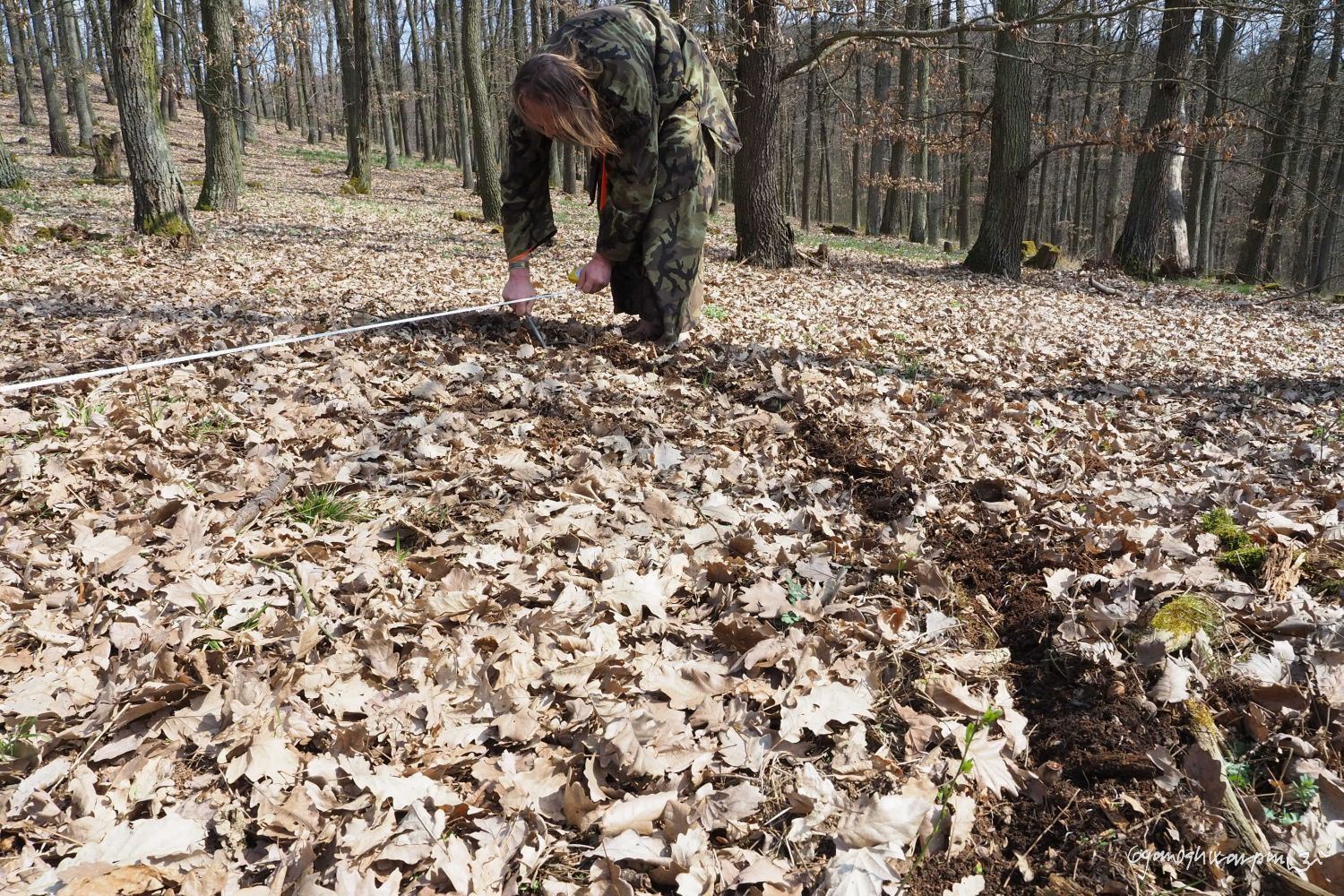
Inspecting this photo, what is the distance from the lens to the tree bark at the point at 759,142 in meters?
8.68

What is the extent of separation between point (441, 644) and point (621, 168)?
303 cm

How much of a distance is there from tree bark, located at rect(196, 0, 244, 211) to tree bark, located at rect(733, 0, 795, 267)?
7.85 meters

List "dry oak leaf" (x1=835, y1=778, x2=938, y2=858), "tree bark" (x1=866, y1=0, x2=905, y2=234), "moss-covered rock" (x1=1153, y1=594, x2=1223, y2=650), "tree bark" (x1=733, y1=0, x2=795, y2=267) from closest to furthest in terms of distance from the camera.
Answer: "dry oak leaf" (x1=835, y1=778, x2=938, y2=858) → "moss-covered rock" (x1=1153, y1=594, x2=1223, y2=650) → "tree bark" (x1=733, y1=0, x2=795, y2=267) → "tree bark" (x1=866, y1=0, x2=905, y2=234)

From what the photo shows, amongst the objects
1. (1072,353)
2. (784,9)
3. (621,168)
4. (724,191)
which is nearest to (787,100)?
(724,191)

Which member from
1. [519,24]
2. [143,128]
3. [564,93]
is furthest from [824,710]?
[519,24]

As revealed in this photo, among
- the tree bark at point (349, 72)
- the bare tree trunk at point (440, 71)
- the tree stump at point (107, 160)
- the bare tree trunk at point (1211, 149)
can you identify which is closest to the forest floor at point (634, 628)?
the bare tree trunk at point (1211, 149)

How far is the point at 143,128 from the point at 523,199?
636 centimetres

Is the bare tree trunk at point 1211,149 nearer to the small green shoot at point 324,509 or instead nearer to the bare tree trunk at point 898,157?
the bare tree trunk at point 898,157

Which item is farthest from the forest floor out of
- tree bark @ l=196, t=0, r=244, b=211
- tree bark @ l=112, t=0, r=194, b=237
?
tree bark @ l=196, t=0, r=244, b=211

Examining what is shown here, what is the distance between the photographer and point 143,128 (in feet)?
26.7

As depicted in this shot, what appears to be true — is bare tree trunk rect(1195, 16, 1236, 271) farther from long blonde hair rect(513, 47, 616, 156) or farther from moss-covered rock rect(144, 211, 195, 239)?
moss-covered rock rect(144, 211, 195, 239)

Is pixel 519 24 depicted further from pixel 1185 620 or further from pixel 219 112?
pixel 1185 620

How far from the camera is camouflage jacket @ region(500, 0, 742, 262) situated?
3930 millimetres

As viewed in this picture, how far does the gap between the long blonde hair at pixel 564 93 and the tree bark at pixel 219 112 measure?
9.80 m
